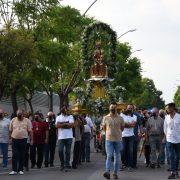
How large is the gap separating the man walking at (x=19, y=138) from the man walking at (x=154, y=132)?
11.6 ft

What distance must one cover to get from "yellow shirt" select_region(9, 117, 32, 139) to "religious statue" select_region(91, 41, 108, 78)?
60.8ft

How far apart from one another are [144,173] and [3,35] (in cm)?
1596

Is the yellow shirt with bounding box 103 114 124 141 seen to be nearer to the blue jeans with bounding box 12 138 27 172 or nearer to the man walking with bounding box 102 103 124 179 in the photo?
the man walking with bounding box 102 103 124 179

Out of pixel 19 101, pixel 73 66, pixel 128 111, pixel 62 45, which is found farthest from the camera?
pixel 19 101

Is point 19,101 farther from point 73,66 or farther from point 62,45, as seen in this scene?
point 62,45

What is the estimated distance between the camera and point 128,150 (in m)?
17.4

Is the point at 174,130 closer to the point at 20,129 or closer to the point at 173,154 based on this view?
the point at 173,154

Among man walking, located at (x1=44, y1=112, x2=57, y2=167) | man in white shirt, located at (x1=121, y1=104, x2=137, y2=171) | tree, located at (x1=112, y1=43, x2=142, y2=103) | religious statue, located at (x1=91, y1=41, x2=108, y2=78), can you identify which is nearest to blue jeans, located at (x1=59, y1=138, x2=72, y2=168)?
man walking, located at (x1=44, y1=112, x2=57, y2=167)

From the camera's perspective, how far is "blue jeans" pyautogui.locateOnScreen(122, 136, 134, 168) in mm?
17172

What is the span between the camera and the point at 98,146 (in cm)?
2628

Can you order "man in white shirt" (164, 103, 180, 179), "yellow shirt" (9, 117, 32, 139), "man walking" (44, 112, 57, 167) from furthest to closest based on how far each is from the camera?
1. "man walking" (44, 112, 57, 167)
2. "yellow shirt" (9, 117, 32, 139)
3. "man in white shirt" (164, 103, 180, 179)

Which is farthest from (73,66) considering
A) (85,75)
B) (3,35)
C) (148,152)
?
(148,152)

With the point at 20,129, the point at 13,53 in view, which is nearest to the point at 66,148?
the point at 20,129

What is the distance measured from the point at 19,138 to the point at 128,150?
3.01m
